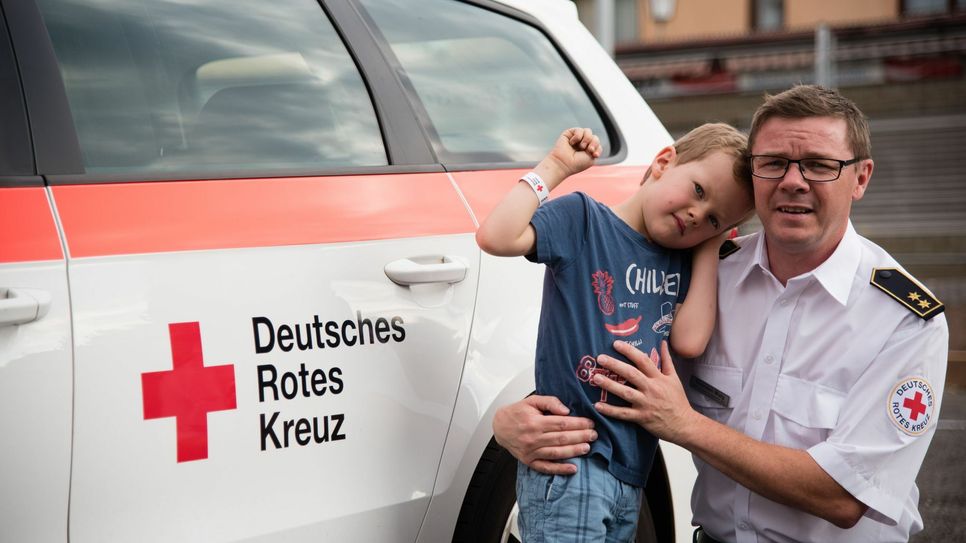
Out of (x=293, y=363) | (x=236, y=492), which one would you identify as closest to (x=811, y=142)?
(x=293, y=363)

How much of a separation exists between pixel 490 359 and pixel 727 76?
24.4 m

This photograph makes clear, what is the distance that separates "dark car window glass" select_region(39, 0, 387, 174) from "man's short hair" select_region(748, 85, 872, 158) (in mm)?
795

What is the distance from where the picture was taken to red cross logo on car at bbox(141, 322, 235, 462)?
1699 mm

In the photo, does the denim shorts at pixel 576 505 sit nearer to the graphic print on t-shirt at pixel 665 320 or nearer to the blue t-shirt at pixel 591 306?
the blue t-shirt at pixel 591 306

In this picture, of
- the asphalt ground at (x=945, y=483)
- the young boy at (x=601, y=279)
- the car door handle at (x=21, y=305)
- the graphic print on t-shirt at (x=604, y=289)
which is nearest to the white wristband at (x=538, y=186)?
the young boy at (x=601, y=279)

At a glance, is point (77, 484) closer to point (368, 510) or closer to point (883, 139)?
point (368, 510)

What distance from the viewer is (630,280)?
1940 millimetres

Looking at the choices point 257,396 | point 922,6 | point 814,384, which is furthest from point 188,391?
point 922,6

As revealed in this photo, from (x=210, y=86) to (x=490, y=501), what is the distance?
1.01 metres

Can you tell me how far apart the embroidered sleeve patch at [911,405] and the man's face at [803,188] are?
0.98 ft

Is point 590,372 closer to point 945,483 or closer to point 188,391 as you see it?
point 188,391

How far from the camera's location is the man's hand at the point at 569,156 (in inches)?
74.0

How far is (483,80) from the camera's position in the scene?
2.55 metres

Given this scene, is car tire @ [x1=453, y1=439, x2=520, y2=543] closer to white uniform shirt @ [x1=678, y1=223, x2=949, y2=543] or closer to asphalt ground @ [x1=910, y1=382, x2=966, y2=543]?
white uniform shirt @ [x1=678, y1=223, x2=949, y2=543]
